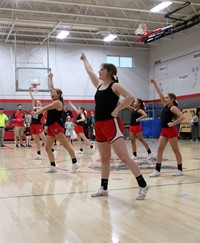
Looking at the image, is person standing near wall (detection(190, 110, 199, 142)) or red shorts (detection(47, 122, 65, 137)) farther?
person standing near wall (detection(190, 110, 199, 142))

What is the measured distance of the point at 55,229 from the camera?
3418 mm

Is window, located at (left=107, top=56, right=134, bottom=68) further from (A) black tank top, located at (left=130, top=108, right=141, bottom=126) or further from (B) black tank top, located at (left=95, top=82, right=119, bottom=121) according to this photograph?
(B) black tank top, located at (left=95, top=82, right=119, bottom=121)

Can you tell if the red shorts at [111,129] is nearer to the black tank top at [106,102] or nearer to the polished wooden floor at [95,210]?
the black tank top at [106,102]

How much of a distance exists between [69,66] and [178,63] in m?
7.73

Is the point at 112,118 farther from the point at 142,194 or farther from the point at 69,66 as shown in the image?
the point at 69,66

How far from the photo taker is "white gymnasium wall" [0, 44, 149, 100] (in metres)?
23.4

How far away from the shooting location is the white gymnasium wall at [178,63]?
72.8 ft

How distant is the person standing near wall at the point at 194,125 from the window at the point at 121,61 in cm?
791

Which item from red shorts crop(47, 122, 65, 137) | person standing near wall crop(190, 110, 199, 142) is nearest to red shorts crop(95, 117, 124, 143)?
red shorts crop(47, 122, 65, 137)

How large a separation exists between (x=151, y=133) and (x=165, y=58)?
562 cm

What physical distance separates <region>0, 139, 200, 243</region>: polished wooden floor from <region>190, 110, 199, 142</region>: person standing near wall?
45.1 feet

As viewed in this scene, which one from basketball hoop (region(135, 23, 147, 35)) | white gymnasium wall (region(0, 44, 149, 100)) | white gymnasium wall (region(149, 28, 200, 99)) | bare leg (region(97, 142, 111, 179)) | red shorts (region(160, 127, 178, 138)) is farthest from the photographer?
white gymnasium wall (region(0, 44, 149, 100))

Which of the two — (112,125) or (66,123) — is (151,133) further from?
(112,125)

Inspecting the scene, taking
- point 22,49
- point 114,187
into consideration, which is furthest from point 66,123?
point 114,187
